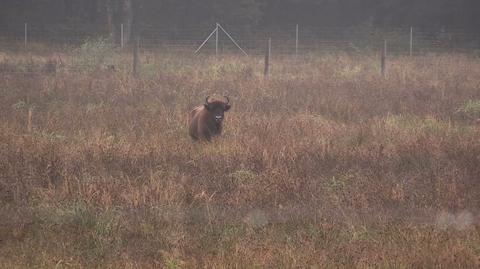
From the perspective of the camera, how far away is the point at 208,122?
11.2m

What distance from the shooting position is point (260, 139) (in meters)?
10.2

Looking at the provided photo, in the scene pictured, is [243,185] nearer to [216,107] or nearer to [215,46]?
[216,107]

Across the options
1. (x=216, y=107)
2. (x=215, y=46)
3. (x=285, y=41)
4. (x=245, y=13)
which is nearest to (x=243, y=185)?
(x=216, y=107)

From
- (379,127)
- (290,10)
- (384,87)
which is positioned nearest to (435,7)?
(290,10)

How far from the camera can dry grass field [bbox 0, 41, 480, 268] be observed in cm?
568

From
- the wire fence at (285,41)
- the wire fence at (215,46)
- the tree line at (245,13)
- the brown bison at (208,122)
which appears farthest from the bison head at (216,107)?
the tree line at (245,13)

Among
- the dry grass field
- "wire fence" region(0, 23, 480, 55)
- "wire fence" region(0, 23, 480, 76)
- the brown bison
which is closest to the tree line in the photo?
"wire fence" region(0, 23, 480, 55)

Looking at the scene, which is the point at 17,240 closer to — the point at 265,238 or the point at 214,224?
the point at 214,224

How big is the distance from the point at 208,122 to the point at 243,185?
3922 mm

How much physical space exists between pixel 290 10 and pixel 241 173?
41155 mm

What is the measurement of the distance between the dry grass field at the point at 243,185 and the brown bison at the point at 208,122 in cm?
22

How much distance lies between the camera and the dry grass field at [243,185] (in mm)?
5676

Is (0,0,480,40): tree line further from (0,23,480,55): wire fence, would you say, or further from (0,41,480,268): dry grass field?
(0,41,480,268): dry grass field

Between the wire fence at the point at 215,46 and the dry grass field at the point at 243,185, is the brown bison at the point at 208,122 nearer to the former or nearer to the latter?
the dry grass field at the point at 243,185
